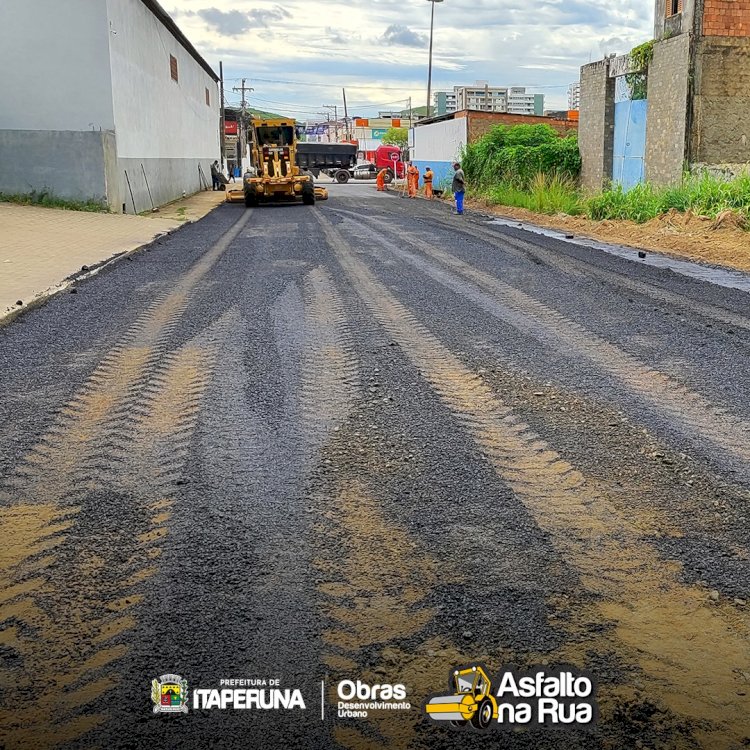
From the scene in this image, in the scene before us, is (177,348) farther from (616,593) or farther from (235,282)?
(616,593)

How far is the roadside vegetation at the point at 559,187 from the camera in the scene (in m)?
19.0

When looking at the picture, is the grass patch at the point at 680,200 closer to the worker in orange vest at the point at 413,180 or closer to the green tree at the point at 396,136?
the worker in orange vest at the point at 413,180

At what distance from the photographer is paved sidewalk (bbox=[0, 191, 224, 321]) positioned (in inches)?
460

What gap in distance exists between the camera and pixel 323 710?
2.75 metres

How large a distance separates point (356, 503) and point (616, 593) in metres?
1.41

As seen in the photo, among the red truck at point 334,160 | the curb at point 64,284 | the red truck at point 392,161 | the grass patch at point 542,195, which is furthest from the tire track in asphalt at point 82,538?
the red truck at point 334,160

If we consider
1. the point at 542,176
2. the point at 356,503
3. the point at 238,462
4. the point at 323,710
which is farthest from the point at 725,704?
the point at 542,176

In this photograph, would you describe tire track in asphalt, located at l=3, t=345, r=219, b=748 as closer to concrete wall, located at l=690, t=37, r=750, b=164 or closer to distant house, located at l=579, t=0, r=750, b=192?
distant house, located at l=579, t=0, r=750, b=192

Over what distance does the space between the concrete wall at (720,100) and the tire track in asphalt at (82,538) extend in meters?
18.8

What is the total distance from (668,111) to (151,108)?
17808 mm

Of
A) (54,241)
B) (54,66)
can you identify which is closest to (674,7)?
(54,66)

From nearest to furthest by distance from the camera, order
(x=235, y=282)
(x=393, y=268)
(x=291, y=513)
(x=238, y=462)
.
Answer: (x=291, y=513) < (x=238, y=462) < (x=235, y=282) < (x=393, y=268)

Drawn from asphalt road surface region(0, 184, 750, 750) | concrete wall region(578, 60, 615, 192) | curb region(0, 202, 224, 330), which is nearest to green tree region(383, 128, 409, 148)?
concrete wall region(578, 60, 615, 192)

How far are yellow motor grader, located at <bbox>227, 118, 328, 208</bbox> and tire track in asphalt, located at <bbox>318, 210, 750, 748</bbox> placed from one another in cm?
A: 2555
